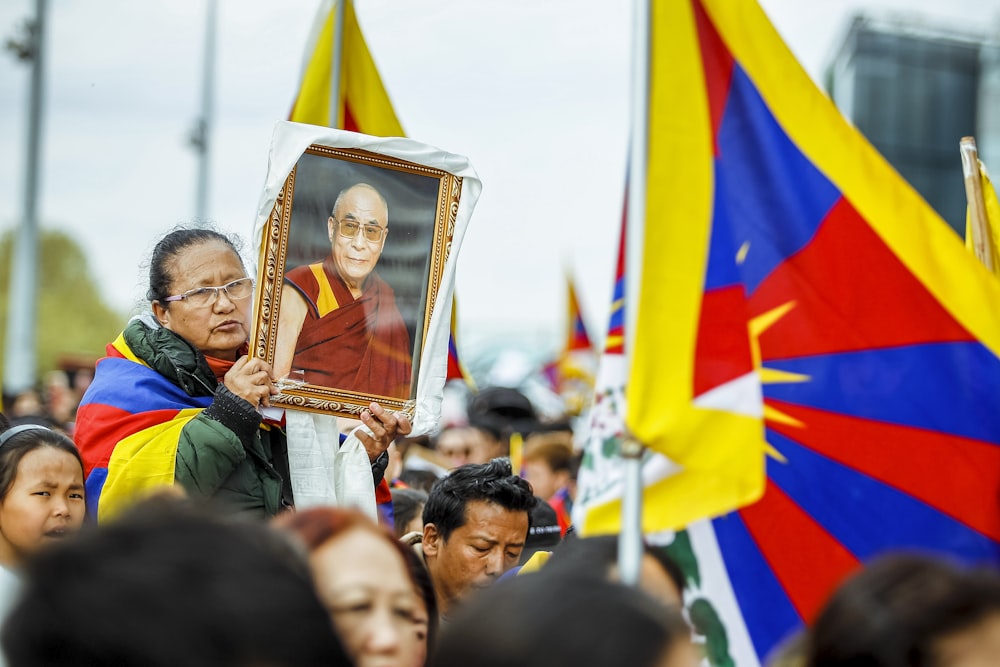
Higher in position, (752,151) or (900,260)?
(752,151)

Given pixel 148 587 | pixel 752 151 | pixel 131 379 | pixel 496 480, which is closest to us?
Answer: pixel 148 587

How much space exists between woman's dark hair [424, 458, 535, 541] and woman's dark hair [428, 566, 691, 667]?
9.44 feet

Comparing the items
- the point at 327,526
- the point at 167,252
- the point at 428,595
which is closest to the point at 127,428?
the point at 167,252

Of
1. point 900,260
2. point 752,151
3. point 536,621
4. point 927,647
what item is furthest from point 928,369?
point 536,621

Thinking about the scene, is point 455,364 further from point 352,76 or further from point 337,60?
point 337,60

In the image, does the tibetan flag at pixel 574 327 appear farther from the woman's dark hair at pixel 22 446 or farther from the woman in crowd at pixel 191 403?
the woman's dark hair at pixel 22 446

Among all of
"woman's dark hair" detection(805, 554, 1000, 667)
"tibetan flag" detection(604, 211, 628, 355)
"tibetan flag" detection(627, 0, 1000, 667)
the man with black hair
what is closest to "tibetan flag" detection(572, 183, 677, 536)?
"tibetan flag" detection(604, 211, 628, 355)

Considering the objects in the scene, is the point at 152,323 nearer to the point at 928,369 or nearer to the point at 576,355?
the point at 928,369

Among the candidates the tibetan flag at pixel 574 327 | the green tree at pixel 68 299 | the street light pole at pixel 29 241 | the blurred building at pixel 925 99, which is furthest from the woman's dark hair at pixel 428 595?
the green tree at pixel 68 299

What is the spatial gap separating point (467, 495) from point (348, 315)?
1.13 meters

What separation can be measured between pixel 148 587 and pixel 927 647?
1.08 meters

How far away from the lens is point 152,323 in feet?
12.7

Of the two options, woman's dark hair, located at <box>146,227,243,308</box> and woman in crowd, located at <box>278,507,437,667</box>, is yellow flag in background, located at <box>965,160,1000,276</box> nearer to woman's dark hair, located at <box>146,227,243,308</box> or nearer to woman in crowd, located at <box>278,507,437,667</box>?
woman's dark hair, located at <box>146,227,243,308</box>

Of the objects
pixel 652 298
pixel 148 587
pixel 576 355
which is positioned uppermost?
pixel 652 298
